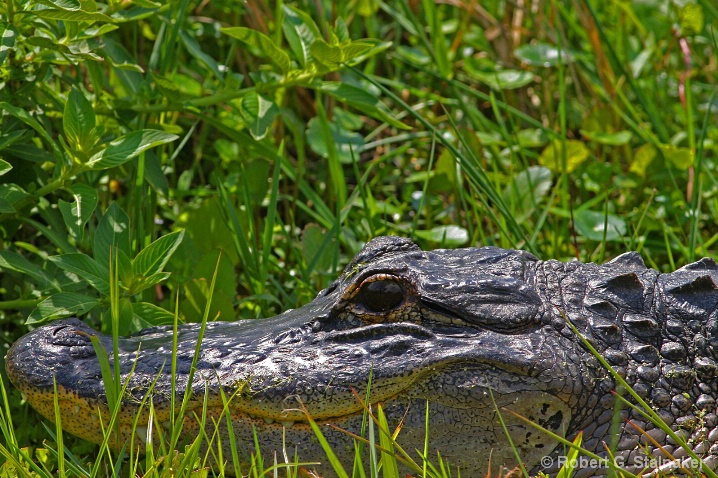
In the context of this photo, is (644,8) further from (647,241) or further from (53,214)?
(53,214)

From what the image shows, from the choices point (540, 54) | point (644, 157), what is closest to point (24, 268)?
point (644, 157)

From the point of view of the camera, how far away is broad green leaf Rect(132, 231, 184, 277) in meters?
2.68

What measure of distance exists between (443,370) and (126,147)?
1206 millimetres

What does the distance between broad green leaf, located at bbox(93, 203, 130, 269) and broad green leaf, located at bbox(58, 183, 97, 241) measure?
0.08 m

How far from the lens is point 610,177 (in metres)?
4.50

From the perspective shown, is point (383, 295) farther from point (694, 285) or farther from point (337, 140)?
point (337, 140)

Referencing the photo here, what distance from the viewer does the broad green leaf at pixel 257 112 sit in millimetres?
3119

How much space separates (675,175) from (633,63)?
1.01 metres

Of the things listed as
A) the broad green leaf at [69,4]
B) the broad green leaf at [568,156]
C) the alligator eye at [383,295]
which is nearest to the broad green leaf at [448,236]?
the broad green leaf at [568,156]

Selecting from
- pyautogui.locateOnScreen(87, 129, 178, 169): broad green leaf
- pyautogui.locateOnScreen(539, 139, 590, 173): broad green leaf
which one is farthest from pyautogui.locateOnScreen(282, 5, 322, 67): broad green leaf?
pyautogui.locateOnScreen(539, 139, 590, 173): broad green leaf

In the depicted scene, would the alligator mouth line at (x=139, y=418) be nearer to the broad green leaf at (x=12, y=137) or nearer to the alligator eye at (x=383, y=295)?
the alligator eye at (x=383, y=295)

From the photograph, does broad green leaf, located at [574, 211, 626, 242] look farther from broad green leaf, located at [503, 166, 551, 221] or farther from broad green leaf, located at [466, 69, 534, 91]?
broad green leaf, located at [466, 69, 534, 91]

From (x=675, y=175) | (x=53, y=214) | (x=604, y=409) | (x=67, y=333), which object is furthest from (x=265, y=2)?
(x=604, y=409)

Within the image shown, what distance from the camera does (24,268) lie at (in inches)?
110
